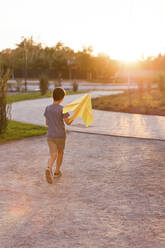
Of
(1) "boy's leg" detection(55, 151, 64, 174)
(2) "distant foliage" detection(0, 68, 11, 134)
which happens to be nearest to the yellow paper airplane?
(1) "boy's leg" detection(55, 151, 64, 174)

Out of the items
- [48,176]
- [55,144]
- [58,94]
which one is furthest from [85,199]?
[58,94]

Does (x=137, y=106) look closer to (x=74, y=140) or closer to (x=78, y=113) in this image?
(x=74, y=140)

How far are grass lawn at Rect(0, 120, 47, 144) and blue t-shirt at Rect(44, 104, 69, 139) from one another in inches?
143

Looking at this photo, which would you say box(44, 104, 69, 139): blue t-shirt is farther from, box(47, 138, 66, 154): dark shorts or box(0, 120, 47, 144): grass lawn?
box(0, 120, 47, 144): grass lawn

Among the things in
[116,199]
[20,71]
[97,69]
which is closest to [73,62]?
[97,69]

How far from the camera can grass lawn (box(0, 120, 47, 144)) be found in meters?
8.57

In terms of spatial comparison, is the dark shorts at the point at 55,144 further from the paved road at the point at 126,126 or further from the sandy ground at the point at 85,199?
the paved road at the point at 126,126

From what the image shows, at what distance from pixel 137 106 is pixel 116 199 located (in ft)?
40.5

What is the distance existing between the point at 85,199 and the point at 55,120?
4.21 feet

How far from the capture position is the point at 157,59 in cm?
10088

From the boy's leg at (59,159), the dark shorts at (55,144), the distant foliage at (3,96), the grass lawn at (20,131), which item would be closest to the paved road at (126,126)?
the grass lawn at (20,131)

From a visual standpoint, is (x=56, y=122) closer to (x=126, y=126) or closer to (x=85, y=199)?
(x=85, y=199)

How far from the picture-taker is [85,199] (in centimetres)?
433

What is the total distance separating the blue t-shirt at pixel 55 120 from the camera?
4806mm
